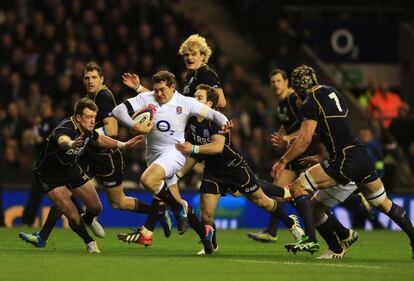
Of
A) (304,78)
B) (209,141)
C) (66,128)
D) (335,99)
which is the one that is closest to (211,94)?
(209,141)

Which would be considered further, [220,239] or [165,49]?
[165,49]

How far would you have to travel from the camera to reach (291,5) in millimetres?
28203

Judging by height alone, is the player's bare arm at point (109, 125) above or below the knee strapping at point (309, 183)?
above

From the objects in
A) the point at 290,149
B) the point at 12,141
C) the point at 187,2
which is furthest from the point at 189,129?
the point at 187,2

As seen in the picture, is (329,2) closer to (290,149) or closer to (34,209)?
(34,209)

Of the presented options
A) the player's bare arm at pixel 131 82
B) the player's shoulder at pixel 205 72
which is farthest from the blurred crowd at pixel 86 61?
the player's shoulder at pixel 205 72

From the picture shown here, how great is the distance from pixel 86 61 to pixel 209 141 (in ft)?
29.5

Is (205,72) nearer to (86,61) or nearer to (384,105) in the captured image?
(86,61)

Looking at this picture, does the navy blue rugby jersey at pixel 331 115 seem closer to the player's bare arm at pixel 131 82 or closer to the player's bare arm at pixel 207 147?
the player's bare arm at pixel 207 147

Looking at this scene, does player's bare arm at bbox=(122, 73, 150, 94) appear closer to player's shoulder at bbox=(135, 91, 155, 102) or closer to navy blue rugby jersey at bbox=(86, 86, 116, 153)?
navy blue rugby jersey at bbox=(86, 86, 116, 153)

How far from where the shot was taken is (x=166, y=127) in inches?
545

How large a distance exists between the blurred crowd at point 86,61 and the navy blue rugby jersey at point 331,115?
8.40m

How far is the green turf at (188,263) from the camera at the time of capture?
11227mm

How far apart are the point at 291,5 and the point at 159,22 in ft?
15.0
